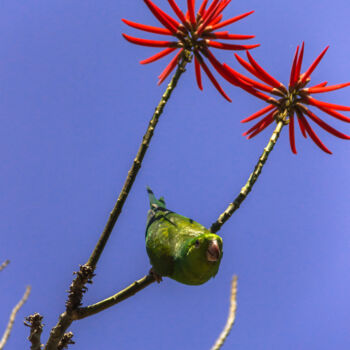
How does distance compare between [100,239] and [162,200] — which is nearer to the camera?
[100,239]

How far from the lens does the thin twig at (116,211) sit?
280 centimetres

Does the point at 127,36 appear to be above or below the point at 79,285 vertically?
above

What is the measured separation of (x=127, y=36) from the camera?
2.89 meters

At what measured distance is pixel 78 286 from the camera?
3084 mm

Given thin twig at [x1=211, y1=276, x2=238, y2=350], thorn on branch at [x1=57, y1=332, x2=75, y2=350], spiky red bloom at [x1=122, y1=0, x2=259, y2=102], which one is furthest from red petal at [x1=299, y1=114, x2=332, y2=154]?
thorn on branch at [x1=57, y1=332, x2=75, y2=350]

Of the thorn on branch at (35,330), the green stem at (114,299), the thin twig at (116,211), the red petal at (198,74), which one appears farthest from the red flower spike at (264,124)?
the thorn on branch at (35,330)

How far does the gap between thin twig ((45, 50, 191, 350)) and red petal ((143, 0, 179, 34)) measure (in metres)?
0.21

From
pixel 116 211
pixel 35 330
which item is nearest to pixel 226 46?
pixel 116 211

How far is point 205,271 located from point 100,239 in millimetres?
902

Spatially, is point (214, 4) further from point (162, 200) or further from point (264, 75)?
point (162, 200)

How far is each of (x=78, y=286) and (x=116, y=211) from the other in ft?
2.17

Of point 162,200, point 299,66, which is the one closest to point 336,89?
point 299,66

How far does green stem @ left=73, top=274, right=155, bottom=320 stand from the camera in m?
3.08

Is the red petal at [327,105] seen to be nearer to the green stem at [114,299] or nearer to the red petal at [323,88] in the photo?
the red petal at [323,88]
